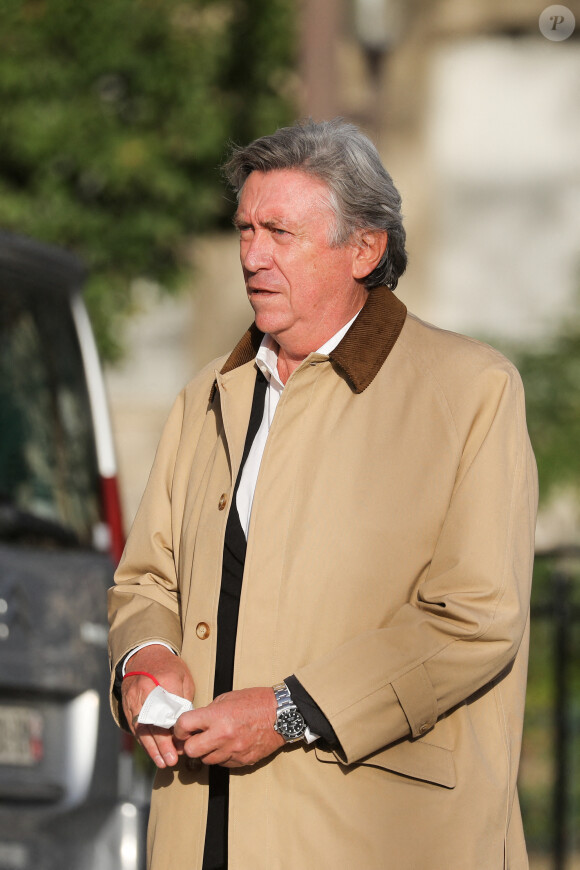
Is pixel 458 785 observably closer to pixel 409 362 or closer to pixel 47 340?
pixel 409 362

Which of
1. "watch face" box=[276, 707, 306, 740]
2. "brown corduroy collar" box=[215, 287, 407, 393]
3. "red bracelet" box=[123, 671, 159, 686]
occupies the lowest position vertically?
"watch face" box=[276, 707, 306, 740]

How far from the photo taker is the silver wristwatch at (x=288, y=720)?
226 centimetres

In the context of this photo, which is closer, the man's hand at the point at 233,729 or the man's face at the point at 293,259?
the man's hand at the point at 233,729

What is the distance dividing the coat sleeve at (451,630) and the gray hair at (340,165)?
461mm

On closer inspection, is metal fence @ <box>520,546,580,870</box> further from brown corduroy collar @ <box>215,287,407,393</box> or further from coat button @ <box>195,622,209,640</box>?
coat button @ <box>195,622,209,640</box>

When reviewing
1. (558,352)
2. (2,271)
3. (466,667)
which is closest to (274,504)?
(466,667)

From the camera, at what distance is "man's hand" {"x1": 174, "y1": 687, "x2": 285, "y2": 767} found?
7.34ft

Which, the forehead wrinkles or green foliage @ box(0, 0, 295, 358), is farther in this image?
green foliage @ box(0, 0, 295, 358)

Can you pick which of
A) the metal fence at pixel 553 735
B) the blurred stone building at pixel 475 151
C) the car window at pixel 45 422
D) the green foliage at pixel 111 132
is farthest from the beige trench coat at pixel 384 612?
the blurred stone building at pixel 475 151

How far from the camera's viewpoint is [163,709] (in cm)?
233

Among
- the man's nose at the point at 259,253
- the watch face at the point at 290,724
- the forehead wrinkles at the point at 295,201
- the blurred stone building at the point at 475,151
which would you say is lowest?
the watch face at the point at 290,724

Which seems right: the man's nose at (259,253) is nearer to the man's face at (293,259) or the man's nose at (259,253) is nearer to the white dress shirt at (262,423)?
the man's face at (293,259)

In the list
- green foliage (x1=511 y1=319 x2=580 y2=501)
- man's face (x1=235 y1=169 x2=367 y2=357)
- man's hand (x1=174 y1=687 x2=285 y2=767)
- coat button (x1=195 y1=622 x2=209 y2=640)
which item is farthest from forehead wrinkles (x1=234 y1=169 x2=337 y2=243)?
green foliage (x1=511 y1=319 x2=580 y2=501)

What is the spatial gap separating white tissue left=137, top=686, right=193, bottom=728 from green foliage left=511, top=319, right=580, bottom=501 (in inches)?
279
